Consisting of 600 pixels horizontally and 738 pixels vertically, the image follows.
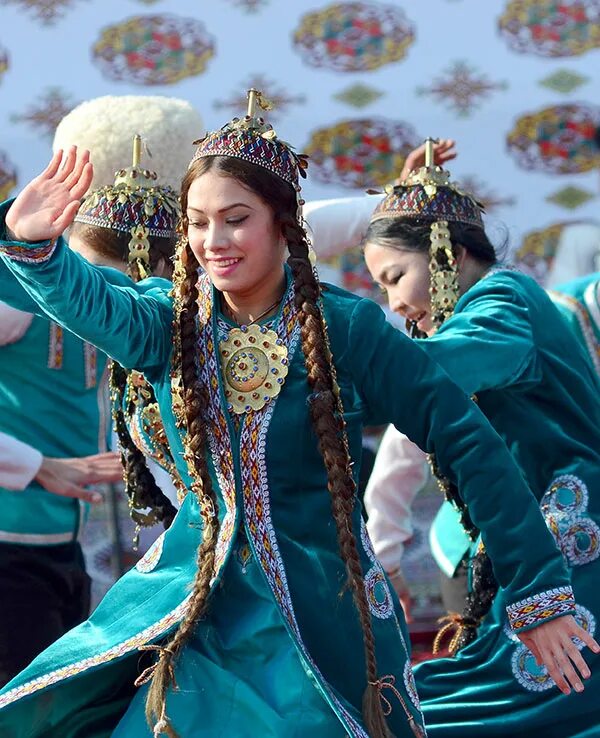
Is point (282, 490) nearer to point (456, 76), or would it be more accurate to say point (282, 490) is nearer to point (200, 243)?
point (200, 243)

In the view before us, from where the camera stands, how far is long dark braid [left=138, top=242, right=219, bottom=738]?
2812 mm

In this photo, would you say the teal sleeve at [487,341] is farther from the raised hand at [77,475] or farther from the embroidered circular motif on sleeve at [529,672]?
the raised hand at [77,475]

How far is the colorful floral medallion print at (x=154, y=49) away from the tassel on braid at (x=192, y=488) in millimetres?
2871

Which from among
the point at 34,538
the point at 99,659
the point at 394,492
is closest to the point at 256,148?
the point at 99,659

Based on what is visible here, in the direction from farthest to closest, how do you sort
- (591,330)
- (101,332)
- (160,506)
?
(591,330), (160,506), (101,332)

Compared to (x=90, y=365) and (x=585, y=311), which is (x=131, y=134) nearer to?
(x=90, y=365)

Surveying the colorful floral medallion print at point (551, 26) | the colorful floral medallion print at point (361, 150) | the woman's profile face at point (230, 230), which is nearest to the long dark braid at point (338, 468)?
the woman's profile face at point (230, 230)

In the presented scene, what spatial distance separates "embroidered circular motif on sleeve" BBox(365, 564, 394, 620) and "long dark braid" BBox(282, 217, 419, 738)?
4cm

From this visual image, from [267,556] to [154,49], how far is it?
3290 mm

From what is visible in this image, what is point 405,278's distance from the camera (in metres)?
3.83

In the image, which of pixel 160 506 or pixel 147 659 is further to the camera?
pixel 160 506

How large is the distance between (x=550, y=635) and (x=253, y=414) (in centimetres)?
64

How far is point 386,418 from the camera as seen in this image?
120 inches

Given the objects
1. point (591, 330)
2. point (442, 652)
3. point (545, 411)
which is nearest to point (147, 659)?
point (545, 411)
